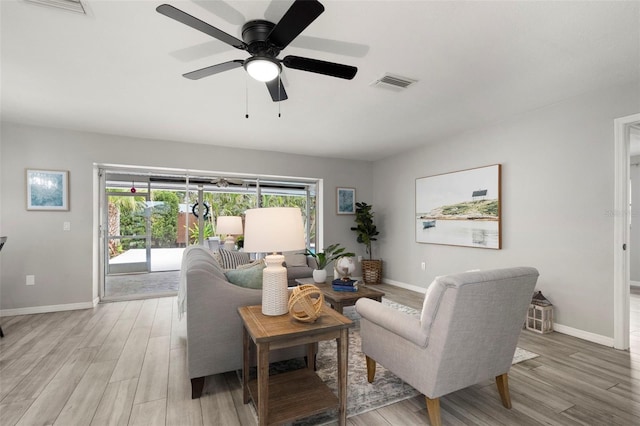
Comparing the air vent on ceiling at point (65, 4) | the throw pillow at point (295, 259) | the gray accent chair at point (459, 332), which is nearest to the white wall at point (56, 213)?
the throw pillow at point (295, 259)

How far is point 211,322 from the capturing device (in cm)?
199

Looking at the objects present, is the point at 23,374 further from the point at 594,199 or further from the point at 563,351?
the point at 594,199

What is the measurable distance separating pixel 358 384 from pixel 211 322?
1142 millimetres

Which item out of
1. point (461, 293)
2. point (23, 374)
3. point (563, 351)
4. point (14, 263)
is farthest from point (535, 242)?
point (14, 263)

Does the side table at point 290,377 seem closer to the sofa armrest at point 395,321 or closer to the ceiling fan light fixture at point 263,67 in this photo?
the sofa armrest at point 395,321

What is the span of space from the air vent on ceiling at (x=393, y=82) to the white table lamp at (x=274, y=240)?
5.17 ft

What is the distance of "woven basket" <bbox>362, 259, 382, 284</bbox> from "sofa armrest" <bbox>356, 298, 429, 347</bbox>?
3565 mm

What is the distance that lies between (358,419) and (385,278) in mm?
4101

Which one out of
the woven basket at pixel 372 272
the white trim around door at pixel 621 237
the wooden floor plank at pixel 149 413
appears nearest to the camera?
the wooden floor plank at pixel 149 413

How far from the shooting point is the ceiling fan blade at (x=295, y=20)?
1.38 metres

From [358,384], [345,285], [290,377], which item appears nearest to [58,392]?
[290,377]

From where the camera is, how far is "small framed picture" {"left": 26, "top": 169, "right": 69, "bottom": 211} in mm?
3902

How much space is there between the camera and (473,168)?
407 centimetres

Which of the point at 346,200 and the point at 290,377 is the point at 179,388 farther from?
the point at 346,200
